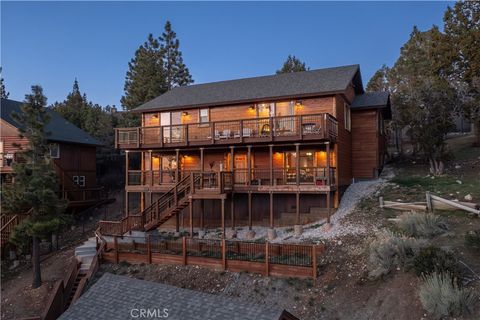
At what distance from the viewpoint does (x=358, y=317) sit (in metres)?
10.2

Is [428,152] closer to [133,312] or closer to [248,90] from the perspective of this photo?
[248,90]

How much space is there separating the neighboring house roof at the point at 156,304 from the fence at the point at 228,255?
497 centimetres

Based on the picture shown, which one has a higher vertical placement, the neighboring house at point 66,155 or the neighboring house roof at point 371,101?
the neighboring house roof at point 371,101

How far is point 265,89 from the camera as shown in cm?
2266

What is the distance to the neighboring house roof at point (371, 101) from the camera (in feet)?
75.8

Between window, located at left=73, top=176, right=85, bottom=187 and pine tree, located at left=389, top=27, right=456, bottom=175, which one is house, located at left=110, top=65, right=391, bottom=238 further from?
window, located at left=73, top=176, right=85, bottom=187

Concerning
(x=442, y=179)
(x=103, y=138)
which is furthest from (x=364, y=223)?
(x=103, y=138)

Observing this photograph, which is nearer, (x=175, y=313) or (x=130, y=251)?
(x=175, y=313)

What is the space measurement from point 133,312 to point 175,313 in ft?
3.49

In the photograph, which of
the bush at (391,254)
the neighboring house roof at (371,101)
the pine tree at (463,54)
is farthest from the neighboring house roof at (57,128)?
the pine tree at (463,54)

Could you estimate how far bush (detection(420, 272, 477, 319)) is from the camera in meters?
8.81

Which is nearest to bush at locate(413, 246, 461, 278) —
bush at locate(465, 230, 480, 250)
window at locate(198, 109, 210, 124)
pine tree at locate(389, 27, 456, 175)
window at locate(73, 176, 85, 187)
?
bush at locate(465, 230, 480, 250)

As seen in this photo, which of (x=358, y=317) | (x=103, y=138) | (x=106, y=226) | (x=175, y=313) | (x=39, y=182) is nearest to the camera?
(x=175, y=313)

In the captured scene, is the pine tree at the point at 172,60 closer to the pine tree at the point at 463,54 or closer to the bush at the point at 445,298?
the pine tree at the point at 463,54
